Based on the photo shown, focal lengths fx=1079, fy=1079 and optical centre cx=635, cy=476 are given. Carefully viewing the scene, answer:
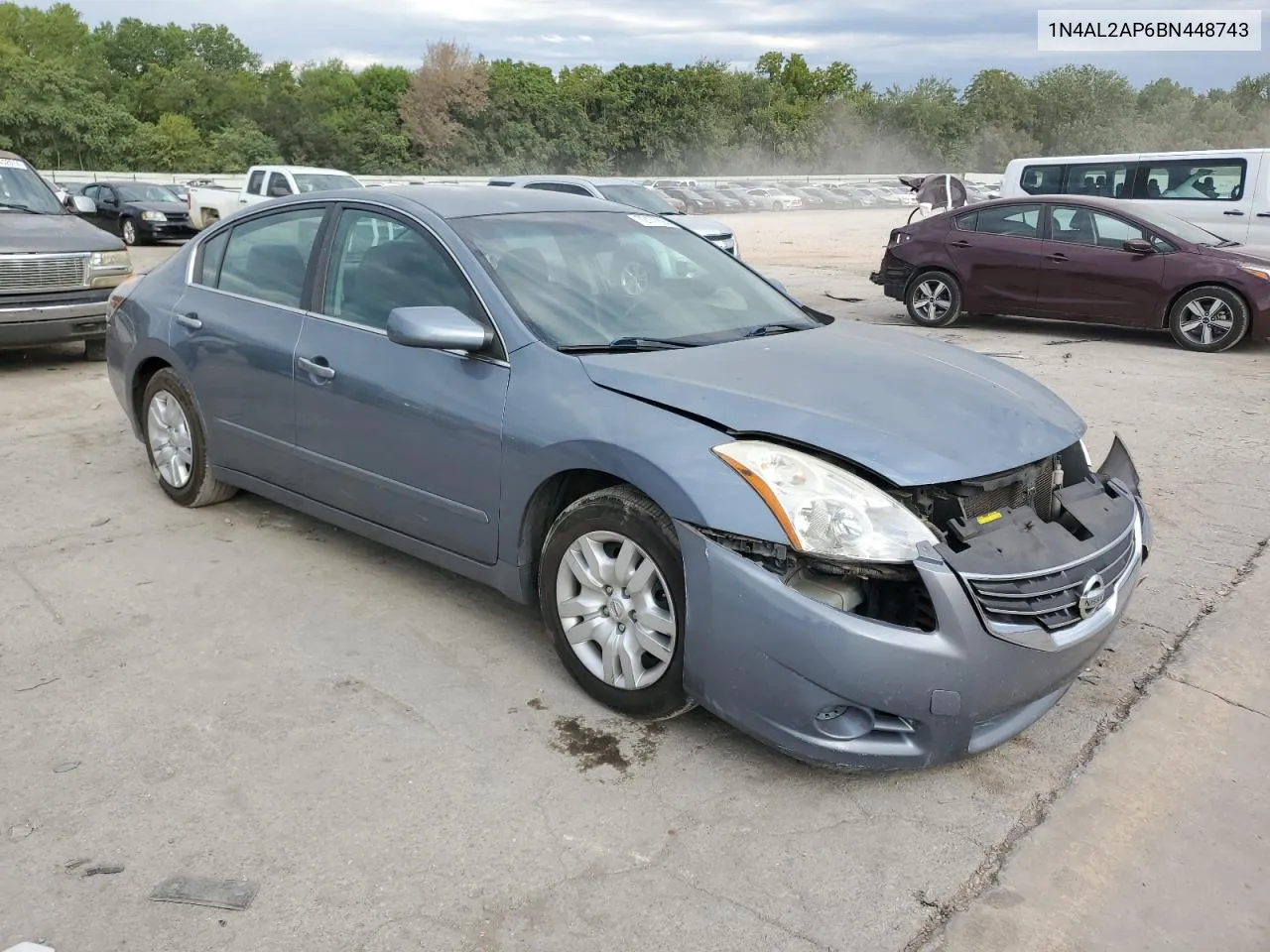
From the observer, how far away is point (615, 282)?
13.5ft

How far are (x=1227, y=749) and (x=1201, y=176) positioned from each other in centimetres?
1206

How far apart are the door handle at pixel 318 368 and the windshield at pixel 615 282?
764 millimetres

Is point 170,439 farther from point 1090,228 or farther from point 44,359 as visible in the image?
point 1090,228

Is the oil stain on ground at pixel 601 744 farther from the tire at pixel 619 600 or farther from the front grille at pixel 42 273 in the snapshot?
the front grille at pixel 42 273

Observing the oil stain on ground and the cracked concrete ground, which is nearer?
the cracked concrete ground

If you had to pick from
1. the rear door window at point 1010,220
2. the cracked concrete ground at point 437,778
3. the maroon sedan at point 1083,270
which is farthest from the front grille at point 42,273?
the rear door window at point 1010,220

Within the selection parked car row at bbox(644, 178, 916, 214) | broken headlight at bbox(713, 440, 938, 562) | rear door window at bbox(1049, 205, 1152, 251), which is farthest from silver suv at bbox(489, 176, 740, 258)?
parked car row at bbox(644, 178, 916, 214)

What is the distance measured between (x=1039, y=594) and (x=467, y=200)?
2712 mm

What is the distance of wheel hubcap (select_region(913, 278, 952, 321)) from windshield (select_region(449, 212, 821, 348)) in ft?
26.1

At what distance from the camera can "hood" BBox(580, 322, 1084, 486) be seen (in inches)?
120

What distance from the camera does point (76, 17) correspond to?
87.1 metres

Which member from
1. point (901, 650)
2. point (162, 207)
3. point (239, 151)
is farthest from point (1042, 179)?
point (239, 151)

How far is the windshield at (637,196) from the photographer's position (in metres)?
16.3

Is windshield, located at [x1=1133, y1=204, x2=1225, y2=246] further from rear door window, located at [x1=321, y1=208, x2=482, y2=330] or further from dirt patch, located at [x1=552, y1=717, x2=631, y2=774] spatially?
dirt patch, located at [x1=552, y1=717, x2=631, y2=774]
